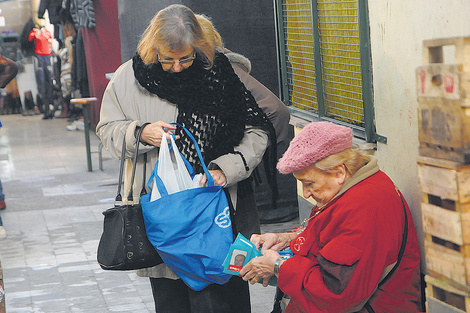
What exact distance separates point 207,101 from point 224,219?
21.3 inches

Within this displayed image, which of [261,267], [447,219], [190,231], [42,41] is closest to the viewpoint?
[447,219]

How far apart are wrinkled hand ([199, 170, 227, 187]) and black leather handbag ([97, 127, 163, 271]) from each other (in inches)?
12.1

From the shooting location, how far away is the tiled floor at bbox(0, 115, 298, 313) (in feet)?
17.4

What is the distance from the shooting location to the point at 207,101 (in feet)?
11.1

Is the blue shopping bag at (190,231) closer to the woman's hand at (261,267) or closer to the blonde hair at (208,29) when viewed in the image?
the woman's hand at (261,267)

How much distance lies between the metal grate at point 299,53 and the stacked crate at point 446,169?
9.07 ft

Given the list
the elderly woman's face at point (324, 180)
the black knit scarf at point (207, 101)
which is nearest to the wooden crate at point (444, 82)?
the elderly woman's face at point (324, 180)

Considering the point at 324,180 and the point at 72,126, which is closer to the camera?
the point at 324,180

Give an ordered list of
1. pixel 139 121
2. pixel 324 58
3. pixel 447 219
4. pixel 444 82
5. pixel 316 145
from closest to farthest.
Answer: pixel 444 82 → pixel 447 219 → pixel 316 145 → pixel 139 121 → pixel 324 58

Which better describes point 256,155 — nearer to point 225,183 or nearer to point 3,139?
point 225,183

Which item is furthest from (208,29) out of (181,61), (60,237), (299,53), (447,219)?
(60,237)

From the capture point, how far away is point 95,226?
7477mm

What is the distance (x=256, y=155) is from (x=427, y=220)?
1168 millimetres

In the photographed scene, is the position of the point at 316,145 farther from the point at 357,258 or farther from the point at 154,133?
the point at 154,133
